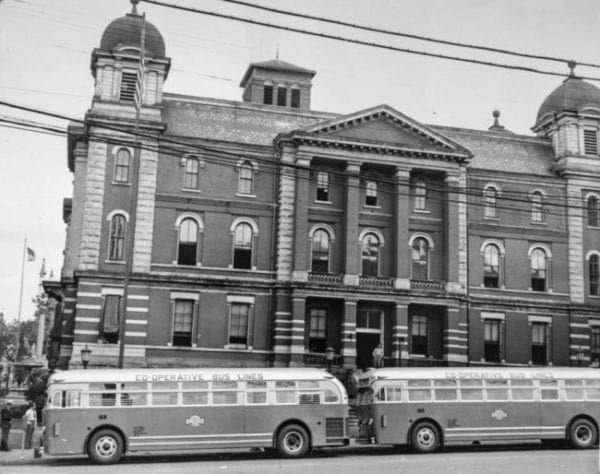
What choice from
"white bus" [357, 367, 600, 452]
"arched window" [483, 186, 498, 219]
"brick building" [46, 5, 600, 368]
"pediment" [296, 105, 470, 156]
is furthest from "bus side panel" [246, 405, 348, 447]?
"arched window" [483, 186, 498, 219]

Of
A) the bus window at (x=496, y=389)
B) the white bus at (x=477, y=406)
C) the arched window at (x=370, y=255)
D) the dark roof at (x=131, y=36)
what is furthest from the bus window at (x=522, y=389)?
the dark roof at (x=131, y=36)

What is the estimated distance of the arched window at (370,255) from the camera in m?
44.5

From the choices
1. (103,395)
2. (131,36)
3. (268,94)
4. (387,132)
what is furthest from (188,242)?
(103,395)

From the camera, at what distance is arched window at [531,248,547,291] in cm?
4734

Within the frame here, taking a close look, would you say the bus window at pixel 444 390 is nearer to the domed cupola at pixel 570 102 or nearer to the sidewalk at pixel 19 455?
the sidewalk at pixel 19 455

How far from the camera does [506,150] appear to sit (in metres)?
49.5

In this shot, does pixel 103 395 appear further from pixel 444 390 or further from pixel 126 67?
pixel 126 67

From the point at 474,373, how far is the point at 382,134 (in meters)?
19.3

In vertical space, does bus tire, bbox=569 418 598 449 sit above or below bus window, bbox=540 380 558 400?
below

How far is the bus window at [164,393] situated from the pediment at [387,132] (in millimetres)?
20790

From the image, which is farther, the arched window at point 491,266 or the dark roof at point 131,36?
the arched window at point 491,266

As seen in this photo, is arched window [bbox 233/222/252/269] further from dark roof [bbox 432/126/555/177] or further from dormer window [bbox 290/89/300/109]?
dormer window [bbox 290/89/300/109]

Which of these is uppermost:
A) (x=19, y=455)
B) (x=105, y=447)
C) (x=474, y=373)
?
(x=474, y=373)

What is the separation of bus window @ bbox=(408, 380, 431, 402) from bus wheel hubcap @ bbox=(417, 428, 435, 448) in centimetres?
100
